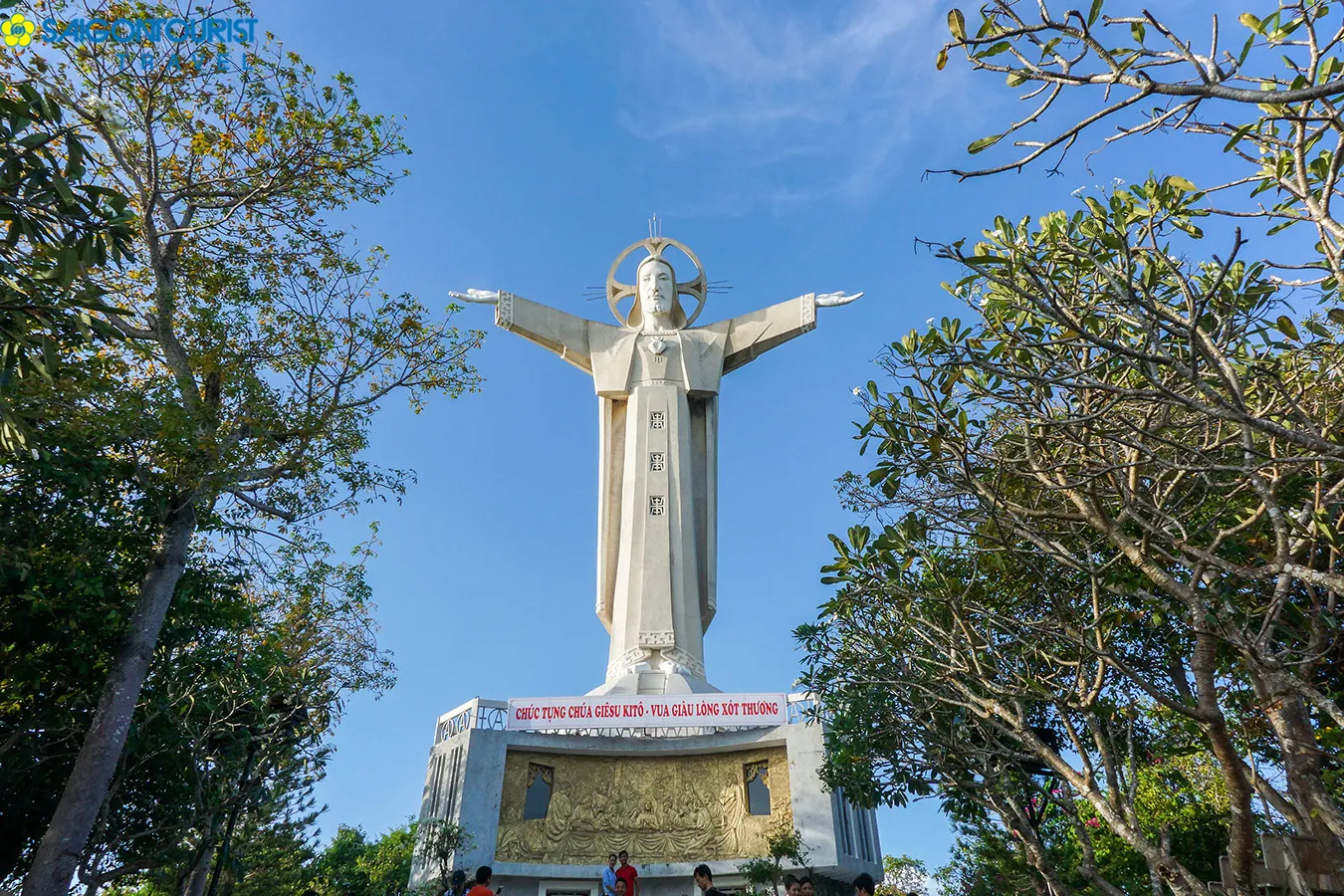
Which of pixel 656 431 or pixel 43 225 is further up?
pixel 656 431

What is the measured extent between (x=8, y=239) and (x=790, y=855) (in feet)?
34.8

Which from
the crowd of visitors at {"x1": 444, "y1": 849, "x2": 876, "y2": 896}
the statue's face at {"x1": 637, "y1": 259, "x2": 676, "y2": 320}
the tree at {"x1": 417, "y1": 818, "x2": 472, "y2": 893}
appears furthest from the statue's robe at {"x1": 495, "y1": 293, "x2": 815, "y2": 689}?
the crowd of visitors at {"x1": 444, "y1": 849, "x2": 876, "y2": 896}

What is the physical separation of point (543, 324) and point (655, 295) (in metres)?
2.42

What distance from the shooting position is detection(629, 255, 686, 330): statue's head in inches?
777

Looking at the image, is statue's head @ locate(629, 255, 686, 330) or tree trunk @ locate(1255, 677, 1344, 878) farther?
statue's head @ locate(629, 255, 686, 330)

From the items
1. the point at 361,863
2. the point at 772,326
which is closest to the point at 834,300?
the point at 772,326

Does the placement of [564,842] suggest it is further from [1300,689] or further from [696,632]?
[1300,689]

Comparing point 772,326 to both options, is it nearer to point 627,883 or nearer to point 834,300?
point 834,300

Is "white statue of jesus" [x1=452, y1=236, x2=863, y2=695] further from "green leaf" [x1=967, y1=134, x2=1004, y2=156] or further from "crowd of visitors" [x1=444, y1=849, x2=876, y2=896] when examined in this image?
"green leaf" [x1=967, y1=134, x2=1004, y2=156]

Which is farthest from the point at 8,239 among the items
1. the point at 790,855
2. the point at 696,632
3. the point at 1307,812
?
the point at 696,632

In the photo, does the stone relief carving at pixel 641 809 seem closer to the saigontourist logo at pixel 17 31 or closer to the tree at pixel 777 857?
the tree at pixel 777 857

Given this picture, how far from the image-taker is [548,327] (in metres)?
19.6

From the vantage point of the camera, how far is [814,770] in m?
13.6

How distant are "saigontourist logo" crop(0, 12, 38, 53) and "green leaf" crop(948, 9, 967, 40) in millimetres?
8167
